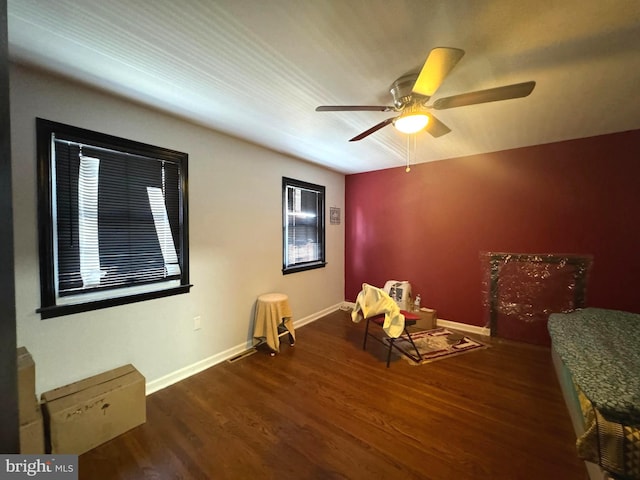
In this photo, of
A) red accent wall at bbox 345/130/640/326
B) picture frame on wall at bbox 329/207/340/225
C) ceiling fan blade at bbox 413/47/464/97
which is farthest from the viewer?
picture frame on wall at bbox 329/207/340/225

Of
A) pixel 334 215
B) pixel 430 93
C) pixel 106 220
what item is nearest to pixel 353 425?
pixel 430 93

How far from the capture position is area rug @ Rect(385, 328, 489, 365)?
2.78 metres

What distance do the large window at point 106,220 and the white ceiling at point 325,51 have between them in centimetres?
45

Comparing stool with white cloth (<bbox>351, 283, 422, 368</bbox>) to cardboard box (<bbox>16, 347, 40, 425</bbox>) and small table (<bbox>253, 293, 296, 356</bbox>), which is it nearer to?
small table (<bbox>253, 293, 296, 356</bbox>)

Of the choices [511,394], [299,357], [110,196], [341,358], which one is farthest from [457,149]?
[110,196]

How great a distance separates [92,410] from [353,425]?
170cm

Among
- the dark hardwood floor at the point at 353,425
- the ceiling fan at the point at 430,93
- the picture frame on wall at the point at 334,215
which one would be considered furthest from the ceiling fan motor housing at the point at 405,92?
the picture frame on wall at the point at 334,215

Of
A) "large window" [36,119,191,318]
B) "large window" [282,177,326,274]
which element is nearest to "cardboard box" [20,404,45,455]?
"large window" [36,119,191,318]

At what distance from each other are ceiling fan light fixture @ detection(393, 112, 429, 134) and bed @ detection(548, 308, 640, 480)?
1.77 metres

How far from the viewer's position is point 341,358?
2.73m

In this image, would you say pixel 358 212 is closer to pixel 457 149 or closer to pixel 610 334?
pixel 457 149

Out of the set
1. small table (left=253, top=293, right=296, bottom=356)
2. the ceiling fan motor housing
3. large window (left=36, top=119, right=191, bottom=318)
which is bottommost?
small table (left=253, top=293, right=296, bottom=356)

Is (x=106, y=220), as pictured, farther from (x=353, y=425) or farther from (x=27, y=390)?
(x=353, y=425)

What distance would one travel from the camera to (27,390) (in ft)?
4.54
